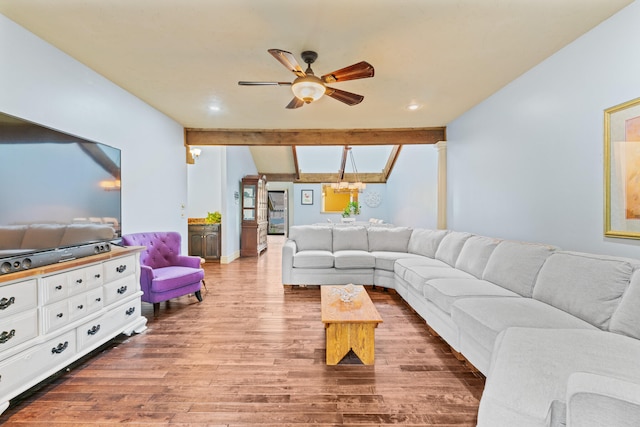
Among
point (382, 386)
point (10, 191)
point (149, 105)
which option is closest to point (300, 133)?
point (149, 105)

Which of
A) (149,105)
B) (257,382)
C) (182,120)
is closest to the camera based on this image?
(257,382)

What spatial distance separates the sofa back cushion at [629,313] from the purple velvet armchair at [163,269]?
374 cm

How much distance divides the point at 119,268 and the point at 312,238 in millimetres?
2743

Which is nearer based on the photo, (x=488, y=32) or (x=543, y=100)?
(x=488, y=32)

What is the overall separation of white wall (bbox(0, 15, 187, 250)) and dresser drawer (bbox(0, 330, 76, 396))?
153cm

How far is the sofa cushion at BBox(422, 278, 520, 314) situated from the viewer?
222 centimetres

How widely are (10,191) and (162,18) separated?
1530 millimetres

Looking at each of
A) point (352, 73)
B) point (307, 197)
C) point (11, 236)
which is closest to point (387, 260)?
point (352, 73)

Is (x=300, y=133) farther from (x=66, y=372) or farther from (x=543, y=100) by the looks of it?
(x=66, y=372)

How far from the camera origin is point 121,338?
2.54 meters

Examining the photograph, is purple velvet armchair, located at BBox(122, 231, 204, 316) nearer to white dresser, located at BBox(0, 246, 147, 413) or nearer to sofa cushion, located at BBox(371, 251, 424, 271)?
white dresser, located at BBox(0, 246, 147, 413)

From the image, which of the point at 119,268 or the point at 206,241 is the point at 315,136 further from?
Result: the point at 119,268

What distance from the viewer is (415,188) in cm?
645

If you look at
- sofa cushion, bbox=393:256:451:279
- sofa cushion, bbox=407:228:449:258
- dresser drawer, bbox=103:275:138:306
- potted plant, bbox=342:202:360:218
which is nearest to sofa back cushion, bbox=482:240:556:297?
sofa cushion, bbox=393:256:451:279
